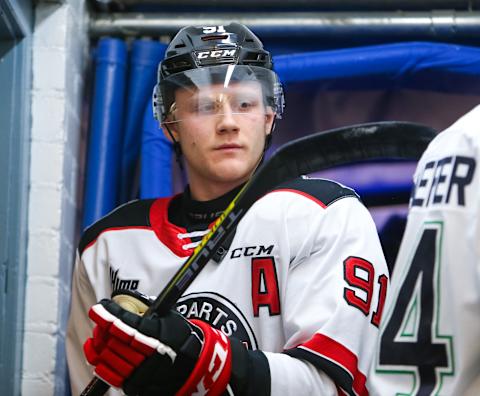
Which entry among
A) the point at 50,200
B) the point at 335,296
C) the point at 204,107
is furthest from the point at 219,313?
the point at 50,200

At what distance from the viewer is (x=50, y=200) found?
2859mm

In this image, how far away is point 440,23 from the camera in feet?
10.3

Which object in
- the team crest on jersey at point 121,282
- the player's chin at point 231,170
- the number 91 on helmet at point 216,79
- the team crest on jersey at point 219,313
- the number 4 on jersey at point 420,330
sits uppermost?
the number 91 on helmet at point 216,79

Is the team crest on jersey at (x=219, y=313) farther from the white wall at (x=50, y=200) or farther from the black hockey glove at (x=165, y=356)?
the white wall at (x=50, y=200)

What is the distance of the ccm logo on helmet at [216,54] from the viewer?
2.33 m

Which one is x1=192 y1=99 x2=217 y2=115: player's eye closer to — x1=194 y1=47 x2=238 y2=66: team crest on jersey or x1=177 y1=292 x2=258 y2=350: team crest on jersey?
x1=194 y1=47 x2=238 y2=66: team crest on jersey

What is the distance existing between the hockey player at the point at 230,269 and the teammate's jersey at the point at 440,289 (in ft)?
2.00

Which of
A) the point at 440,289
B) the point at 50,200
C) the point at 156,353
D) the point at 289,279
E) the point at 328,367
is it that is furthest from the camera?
the point at 50,200

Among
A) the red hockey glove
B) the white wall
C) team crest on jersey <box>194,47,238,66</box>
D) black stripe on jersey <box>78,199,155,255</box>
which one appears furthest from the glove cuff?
the white wall

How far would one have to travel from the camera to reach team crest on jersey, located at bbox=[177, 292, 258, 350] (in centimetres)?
212

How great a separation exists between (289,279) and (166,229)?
358 mm

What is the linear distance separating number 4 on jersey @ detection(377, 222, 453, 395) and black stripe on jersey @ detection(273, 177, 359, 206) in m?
0.94

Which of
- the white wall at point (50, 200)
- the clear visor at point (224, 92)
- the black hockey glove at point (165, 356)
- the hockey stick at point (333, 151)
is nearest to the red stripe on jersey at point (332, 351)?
the black hockey glove at point (165, 356)

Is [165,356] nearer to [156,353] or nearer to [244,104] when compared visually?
[156,353]
